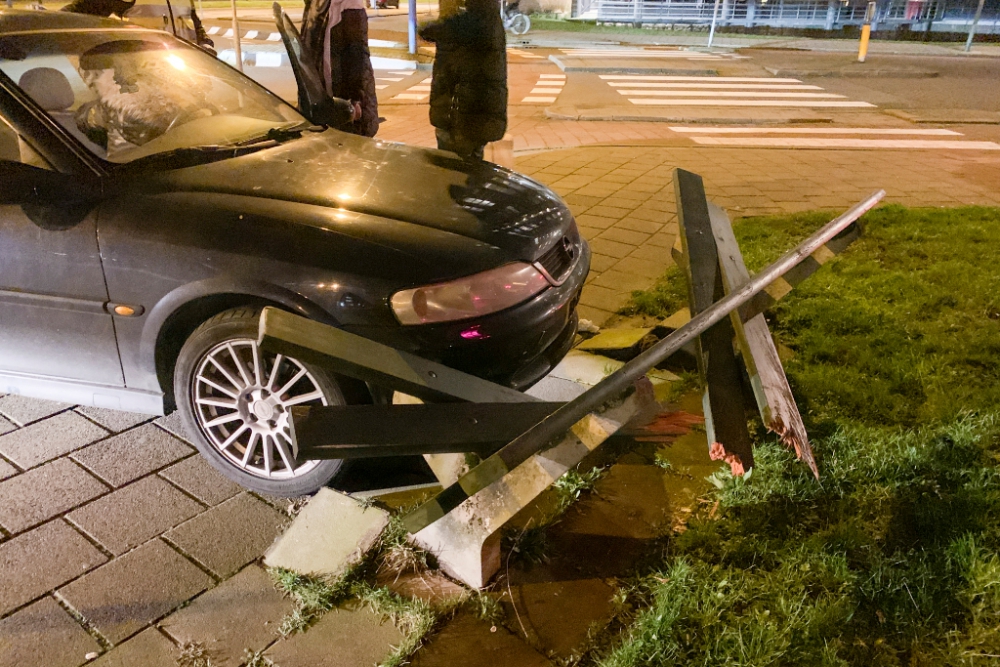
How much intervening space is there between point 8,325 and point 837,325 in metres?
4.10

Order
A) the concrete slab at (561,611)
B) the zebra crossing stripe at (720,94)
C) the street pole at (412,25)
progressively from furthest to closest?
the street pole at (412,25) → the zebra crossing stripe at (720,94) → the concrete slab at (561,611)

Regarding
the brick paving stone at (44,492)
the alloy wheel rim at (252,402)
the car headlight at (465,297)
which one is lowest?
the brick paving stone at (44,492)

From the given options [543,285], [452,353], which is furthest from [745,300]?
[452,353]

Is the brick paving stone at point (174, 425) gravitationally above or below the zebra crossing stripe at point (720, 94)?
below

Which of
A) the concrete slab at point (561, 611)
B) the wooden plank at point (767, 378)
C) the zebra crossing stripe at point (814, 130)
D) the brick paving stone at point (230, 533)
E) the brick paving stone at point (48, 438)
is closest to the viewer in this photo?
the concrete slab at point (561, 611)

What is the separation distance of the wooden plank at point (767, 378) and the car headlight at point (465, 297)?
3.07 ft

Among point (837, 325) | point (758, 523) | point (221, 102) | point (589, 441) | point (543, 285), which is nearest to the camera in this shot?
point (589, 441)

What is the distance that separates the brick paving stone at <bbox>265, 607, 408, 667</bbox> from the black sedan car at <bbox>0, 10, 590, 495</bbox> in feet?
2.05

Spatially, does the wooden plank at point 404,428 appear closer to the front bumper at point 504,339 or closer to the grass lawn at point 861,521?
the front bumper at point 504,339

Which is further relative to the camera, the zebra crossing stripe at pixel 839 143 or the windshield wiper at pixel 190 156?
the zebra crossing stripe at pixel 839 143

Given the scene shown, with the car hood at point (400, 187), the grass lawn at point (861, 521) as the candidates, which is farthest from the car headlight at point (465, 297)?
the grass lawn at point (861, 521)

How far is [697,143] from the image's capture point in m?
9.17

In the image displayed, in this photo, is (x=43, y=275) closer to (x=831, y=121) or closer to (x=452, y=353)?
(x=452, y=353)

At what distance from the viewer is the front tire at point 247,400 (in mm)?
2584
